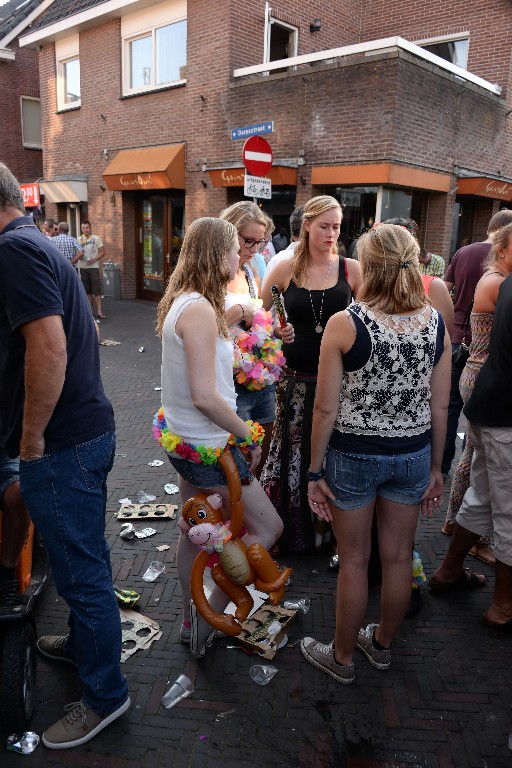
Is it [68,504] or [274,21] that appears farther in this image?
[274,21]

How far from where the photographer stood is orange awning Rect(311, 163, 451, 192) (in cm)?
990

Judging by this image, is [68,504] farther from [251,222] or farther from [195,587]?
[251,222]

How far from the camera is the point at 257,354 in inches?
130

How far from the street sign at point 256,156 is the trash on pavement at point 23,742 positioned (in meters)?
7.83

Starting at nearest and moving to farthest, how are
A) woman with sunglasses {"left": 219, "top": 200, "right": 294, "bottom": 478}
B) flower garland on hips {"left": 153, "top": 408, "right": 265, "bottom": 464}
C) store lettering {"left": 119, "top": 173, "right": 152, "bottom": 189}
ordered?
flower garland on hips {"left": 153, "top": 408, "right": 265, "bottom": 464}
woman with sunglasses {"left": 219, "top": 200, "right": 294, "bottom": 478}
store lettering {"left": 119, "top": 173, "right": 152, "bottom": 189}

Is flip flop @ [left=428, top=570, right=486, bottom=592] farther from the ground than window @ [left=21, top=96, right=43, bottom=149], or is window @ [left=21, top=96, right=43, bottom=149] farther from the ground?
window @ [left=21, top=96, right=43, bottom=149]

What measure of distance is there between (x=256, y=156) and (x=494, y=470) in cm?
719

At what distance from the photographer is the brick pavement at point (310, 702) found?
7.41 feet

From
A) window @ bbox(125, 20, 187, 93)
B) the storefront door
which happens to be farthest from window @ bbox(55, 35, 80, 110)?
the storefront door

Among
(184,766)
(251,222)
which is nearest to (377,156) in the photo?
(251,222)

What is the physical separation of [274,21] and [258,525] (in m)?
13.4

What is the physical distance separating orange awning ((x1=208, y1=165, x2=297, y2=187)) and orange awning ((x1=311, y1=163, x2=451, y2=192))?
18.6 inches

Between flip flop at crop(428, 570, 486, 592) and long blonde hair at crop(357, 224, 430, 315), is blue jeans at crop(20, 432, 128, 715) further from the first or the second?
flip flop at crop(428, 570, 486, 592)

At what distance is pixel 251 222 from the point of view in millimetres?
3350
